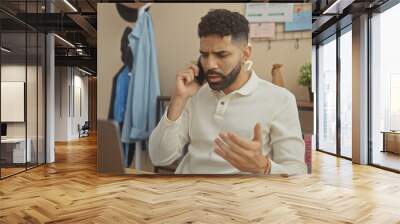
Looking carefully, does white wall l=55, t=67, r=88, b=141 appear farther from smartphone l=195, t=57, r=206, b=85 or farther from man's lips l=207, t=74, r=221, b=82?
man's lips l=207, t=74, r=221, b=82

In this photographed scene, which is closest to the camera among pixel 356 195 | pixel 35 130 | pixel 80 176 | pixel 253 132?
pixel 356 195

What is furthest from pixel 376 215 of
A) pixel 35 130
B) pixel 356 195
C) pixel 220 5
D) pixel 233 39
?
pixel 35 130

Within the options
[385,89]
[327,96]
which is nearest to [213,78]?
[385,89]

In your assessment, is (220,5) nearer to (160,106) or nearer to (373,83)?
(160,106)

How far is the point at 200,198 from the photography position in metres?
5.08

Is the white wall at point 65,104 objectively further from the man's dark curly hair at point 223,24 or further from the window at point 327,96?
the man's dark curly hair at point 223,24

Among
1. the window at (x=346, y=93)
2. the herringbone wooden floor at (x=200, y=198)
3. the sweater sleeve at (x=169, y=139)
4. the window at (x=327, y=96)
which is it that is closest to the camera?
the herringbone wooden floor at (x=200, y=198)

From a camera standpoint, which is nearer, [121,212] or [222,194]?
[121,212]

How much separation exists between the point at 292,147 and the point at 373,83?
10.3 ft

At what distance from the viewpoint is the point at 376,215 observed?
424cm

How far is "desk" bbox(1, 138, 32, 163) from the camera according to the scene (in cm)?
688

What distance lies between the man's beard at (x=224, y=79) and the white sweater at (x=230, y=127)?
0.08 m

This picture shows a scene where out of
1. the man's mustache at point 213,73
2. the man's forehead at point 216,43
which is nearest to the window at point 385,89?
the man's forehead at point 216,43

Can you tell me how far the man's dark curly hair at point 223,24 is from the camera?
6195 mm
